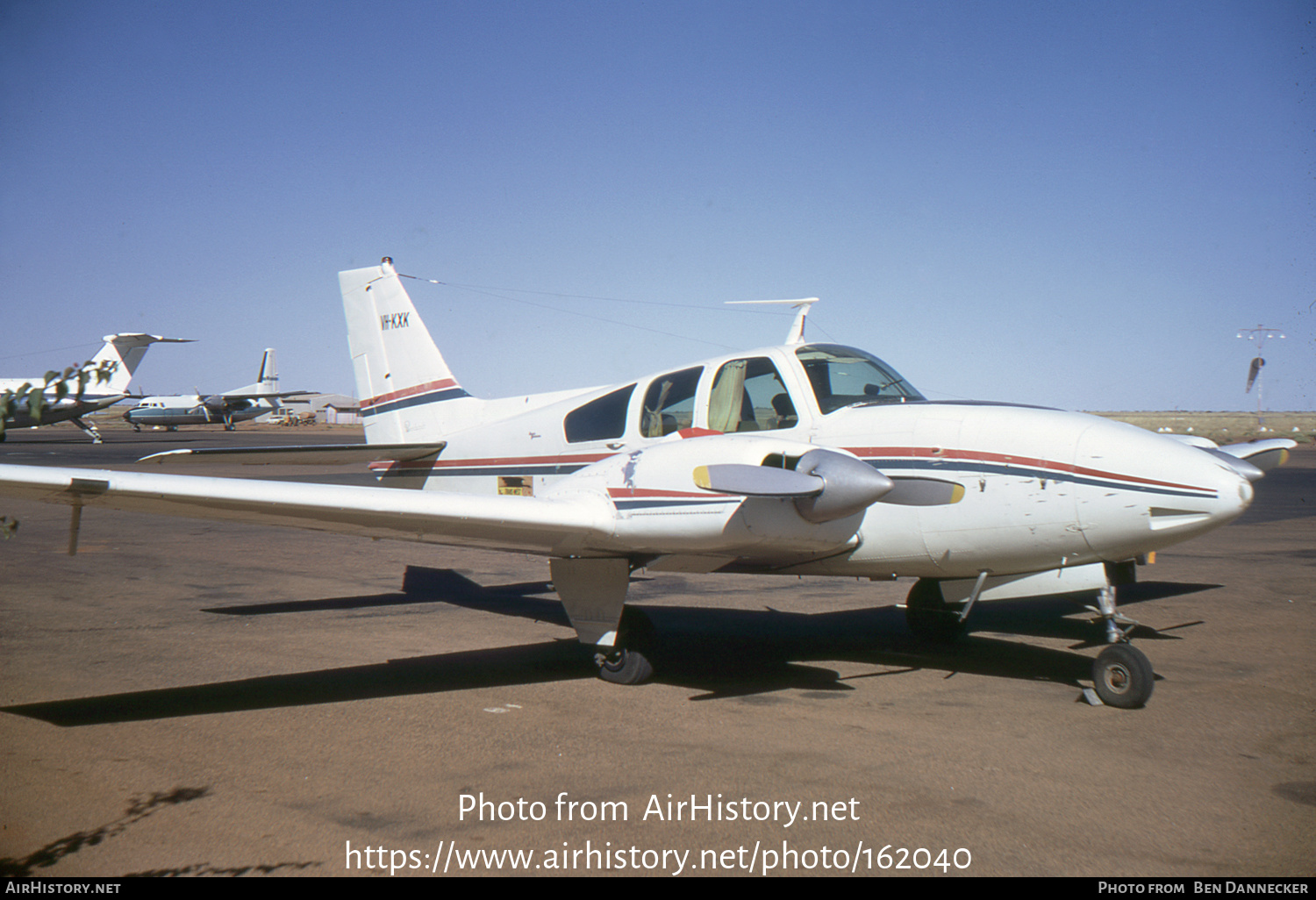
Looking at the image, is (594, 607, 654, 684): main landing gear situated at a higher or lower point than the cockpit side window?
lower

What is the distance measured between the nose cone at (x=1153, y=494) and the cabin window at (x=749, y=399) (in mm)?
2243

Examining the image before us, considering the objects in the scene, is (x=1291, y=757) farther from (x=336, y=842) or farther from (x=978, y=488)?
(x=336, y=842)

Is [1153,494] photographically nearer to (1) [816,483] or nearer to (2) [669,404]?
(1) [816,483]

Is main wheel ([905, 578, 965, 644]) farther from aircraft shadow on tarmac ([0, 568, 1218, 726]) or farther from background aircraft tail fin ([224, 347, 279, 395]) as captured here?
background aircraft tail fin ([224, 347, 279, 395])

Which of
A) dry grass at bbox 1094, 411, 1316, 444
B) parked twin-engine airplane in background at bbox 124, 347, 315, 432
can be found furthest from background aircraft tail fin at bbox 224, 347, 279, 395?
dry grass at bbox 1094, 411, 1316, 444

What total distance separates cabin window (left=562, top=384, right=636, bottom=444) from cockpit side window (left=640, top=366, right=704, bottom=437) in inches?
11.5

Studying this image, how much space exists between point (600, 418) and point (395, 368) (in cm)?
401

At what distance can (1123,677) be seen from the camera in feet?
20.1

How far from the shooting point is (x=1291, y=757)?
512 centimetres

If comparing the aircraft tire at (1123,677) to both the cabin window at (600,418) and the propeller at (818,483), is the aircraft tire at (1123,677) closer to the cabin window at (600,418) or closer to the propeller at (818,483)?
the propeller at (818,483)

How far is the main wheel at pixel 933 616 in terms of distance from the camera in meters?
8.23

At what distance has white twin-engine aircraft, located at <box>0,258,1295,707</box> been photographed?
566 cm

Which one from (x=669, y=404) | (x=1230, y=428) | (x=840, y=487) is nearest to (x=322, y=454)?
(x=669, y=404)

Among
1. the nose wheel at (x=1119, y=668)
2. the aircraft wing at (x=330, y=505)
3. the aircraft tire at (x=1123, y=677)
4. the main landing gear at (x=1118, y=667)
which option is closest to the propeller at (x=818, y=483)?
the aircraft wing at (x=330, y=505)
